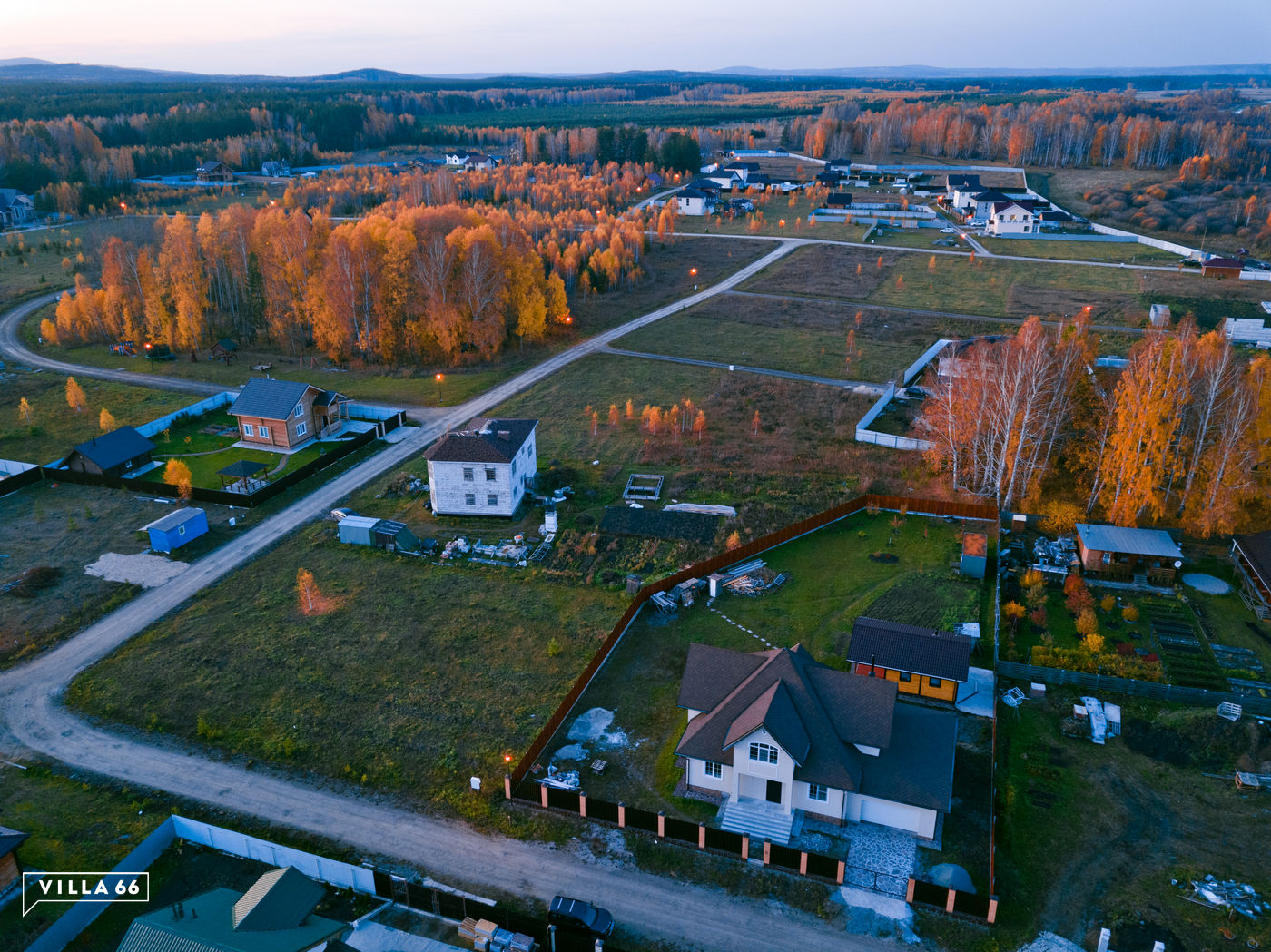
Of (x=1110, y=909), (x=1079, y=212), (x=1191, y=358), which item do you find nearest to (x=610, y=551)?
(x=1110, y=909)

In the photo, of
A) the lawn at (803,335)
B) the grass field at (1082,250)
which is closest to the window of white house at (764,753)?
the lawn at (803,335)

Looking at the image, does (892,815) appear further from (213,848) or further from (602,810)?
(213,848)

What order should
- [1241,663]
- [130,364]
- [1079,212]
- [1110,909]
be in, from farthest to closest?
[1079,212], [130,364], [1241,663], [1110,909]

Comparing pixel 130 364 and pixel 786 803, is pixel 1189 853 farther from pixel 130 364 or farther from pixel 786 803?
pixel 130 364

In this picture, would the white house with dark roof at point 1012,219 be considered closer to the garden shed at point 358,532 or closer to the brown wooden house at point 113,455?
the garden shed at point 358,532

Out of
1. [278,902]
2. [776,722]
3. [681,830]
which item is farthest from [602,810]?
[278,902]

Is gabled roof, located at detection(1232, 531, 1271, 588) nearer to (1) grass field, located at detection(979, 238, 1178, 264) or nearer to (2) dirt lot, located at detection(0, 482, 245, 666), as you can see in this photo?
(2) dirt lot, located at detection(0, 482, 245, 666)

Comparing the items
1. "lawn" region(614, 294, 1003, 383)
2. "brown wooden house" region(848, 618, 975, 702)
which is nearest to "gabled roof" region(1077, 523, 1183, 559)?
"brown wooden house" region(848, 618, 975, 702)
